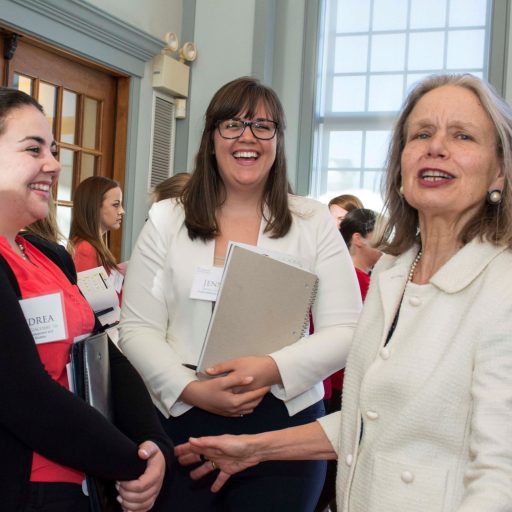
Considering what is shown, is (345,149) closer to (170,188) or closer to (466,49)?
(466,49)

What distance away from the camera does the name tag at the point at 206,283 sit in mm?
1886

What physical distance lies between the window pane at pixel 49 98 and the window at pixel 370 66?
243 centimetres

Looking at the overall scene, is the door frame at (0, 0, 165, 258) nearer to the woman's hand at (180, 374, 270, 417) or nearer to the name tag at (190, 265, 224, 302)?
the name tag at (190, 265, 224, 302)

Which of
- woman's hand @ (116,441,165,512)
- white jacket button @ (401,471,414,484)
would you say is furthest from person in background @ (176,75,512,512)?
woman's hand @ (116,441,165,512)

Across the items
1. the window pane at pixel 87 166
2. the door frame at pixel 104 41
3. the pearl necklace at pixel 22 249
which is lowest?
the pearl necklace at pixel 22 249

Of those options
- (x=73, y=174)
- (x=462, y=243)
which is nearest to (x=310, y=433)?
(x=462, y=243)

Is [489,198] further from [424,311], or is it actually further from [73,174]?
[73,174]

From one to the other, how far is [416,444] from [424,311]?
0.79 ft

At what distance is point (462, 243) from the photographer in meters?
1.38

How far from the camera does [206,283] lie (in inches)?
74.9

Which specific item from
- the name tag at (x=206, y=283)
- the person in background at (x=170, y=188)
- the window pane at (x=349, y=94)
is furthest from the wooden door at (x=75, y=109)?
the name tag at (x=206, y=283)

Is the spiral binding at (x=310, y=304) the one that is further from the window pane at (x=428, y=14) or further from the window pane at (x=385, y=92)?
the window pane at (x=428, y=14)

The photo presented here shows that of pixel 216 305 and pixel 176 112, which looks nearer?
pixel 216 305

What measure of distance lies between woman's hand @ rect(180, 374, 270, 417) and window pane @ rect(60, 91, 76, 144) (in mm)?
3650
